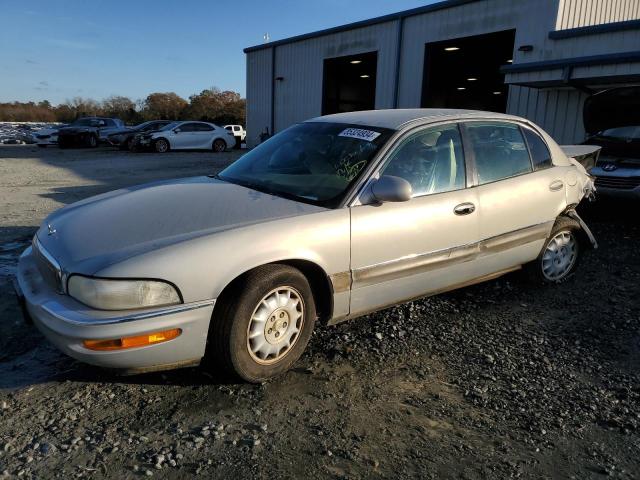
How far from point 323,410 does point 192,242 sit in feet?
3.74

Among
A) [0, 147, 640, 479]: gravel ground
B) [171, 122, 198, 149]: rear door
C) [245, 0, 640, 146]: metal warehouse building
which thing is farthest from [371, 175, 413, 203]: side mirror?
[171, 122, 198, 149]: rear door

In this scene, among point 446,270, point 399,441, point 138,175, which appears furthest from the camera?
point 138,175

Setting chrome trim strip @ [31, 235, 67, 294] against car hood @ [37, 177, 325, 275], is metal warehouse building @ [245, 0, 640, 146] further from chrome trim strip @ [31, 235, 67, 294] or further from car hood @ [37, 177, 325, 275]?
chrome trim strip @ [31, 235, 67, 294]

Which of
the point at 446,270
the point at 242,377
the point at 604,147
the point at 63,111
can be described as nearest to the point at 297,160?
the point at 446,270

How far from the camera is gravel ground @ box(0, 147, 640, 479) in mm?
2330

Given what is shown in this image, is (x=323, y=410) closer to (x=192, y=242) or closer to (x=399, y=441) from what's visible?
(x=399, y=441)

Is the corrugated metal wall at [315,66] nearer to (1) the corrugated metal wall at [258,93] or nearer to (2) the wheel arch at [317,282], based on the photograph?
(1) the corrugated metal wall at [258,93]

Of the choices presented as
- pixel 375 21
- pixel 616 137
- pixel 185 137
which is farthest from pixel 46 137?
pixel 616 137

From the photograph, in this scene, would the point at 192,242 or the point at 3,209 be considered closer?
the point at 192,242

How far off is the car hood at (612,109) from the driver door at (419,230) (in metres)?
5.03

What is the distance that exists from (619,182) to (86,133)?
23543mm

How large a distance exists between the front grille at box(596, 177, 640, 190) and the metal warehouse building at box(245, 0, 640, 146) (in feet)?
9.49

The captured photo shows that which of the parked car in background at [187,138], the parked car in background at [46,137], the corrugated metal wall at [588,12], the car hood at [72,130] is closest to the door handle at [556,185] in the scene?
the corrugated metal wall at [588,12]

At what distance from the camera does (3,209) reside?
25.3 ft
